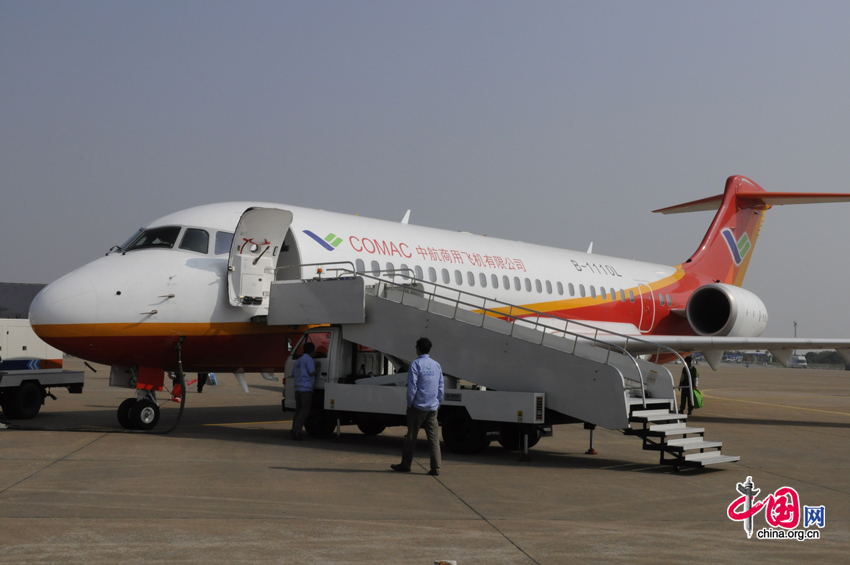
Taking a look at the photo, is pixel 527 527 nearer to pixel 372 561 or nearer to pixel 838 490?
pixel 372 561

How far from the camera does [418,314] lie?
13.2 m

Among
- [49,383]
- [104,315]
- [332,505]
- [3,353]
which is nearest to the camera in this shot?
[332,505]

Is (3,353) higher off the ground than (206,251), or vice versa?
(206,251)

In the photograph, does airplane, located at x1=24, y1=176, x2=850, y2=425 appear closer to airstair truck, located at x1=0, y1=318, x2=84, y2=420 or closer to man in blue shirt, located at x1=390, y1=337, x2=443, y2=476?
man in blue shirt, located at x1=390, y1=337, x2=443, y2=476

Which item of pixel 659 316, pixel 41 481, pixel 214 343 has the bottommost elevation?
pixel 41 481

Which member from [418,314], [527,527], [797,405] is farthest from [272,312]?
[797,405]

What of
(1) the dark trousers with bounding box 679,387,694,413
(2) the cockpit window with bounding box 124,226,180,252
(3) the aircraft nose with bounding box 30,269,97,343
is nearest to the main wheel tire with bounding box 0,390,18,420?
(3) the aircraft nose with bounding box 30,269,97,343

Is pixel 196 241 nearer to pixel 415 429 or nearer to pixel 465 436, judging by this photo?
pixel 465 436

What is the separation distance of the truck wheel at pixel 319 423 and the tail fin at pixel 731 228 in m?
15.4

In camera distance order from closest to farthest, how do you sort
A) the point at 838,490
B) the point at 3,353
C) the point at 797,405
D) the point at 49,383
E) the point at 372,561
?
the point at 372,561
the point at 838,490
the point at 49,383
the point at 3,353
the point at 797,405

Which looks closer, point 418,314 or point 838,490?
point 838,490

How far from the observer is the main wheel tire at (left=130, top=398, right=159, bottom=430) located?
45.8 ft

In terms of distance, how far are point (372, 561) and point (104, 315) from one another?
27.6 ft

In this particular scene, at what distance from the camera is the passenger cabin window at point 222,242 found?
14266 millimetres
